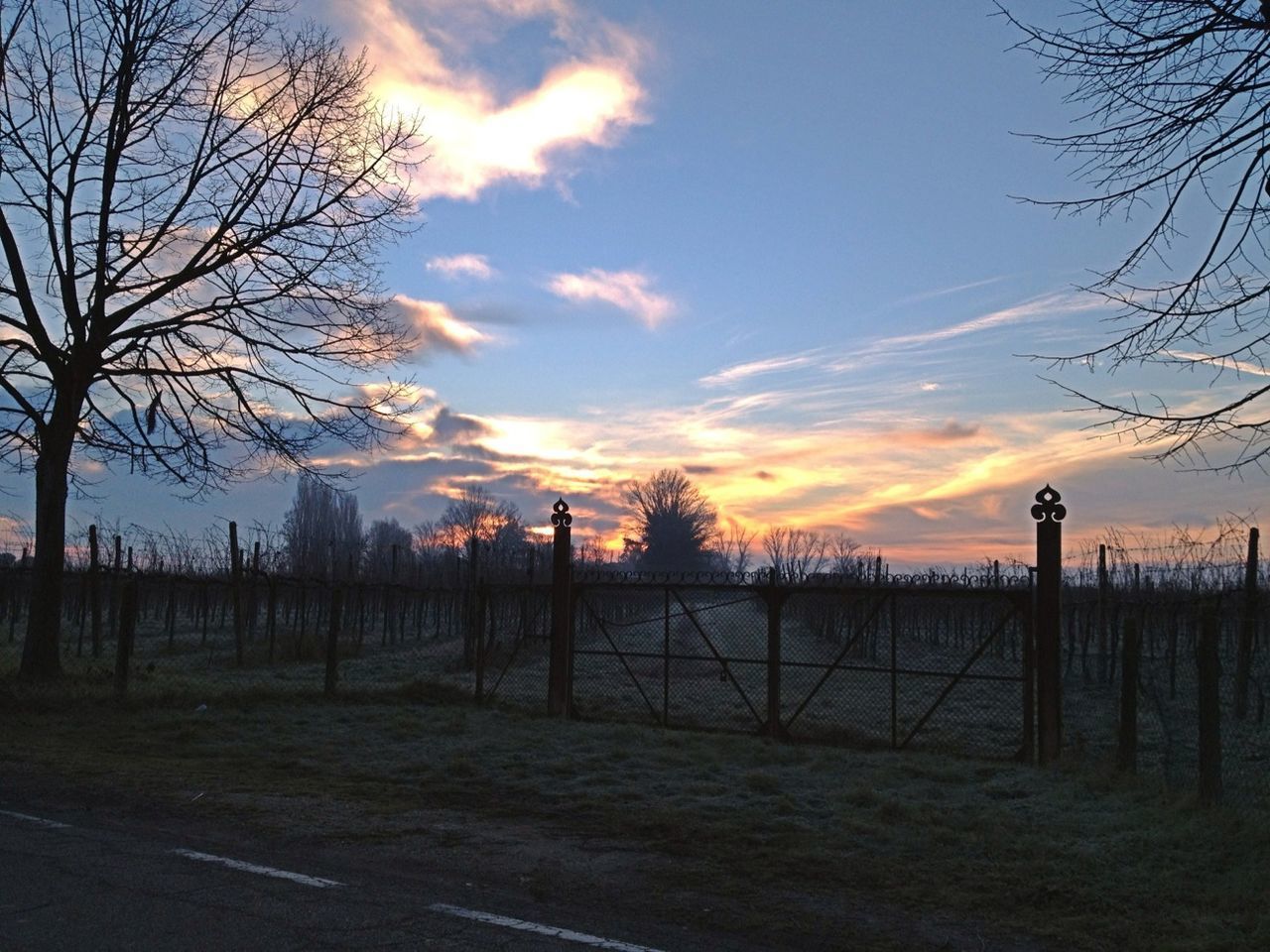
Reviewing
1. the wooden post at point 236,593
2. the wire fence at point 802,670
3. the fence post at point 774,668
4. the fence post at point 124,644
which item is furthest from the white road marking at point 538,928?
the wooden post at point 236,593

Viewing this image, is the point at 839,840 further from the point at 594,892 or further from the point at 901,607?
the point at 901,607

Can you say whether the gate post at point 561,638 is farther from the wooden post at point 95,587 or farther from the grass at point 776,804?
the wooden post at point 95,587

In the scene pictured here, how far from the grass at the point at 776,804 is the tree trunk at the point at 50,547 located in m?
2.07

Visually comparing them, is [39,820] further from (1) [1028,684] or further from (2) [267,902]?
(1) [1028,684]

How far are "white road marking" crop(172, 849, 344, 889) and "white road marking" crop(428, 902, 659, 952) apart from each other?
0.82m

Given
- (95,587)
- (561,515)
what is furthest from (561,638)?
(95,587)

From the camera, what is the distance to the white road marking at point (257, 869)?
6.01 metres

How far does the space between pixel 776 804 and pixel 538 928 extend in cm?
404

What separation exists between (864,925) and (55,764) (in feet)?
28.2

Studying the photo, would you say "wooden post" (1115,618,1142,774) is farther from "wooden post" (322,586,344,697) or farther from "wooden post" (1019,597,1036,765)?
"wooden post" (322,586,344,697)

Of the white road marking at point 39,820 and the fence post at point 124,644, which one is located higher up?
the fence post at point 124,644

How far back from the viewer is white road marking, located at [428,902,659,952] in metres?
5.04

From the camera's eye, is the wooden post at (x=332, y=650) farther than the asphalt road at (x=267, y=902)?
Yes

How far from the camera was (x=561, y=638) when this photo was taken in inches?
592
